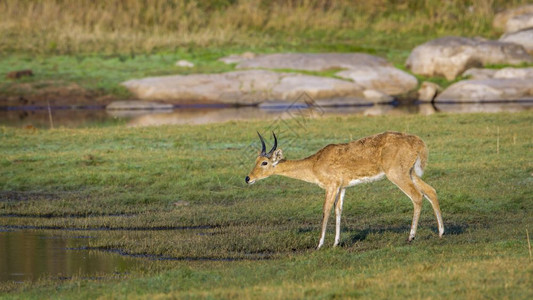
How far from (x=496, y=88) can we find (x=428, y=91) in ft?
9.21

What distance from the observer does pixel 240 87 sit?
3466 cm

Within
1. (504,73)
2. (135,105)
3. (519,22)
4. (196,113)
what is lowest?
(135,105)

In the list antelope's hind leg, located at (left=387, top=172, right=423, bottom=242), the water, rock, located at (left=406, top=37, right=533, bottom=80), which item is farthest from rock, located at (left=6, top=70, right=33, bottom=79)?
antelope's hind leg, located at (left=387, top=172, right=423, bottom=242)

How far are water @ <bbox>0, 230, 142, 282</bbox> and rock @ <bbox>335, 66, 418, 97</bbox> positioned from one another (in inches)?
906

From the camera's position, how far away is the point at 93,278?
35.7 ft

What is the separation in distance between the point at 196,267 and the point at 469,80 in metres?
26.2

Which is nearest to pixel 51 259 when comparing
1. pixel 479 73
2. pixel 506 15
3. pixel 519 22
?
pixel 479 73

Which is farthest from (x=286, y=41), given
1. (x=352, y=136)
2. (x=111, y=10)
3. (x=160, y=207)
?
(x=160, y=207)

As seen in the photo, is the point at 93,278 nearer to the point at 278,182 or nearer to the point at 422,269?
the point at 422,269

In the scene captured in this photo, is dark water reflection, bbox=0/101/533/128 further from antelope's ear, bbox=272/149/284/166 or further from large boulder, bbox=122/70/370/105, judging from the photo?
antelope's ear, bbox=272/149/284/166

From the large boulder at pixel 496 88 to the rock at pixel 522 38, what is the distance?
4207 millimetres

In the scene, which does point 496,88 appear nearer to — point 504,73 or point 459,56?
point 504,73

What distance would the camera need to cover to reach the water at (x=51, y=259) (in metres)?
11.4

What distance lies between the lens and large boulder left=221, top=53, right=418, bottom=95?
117ft
